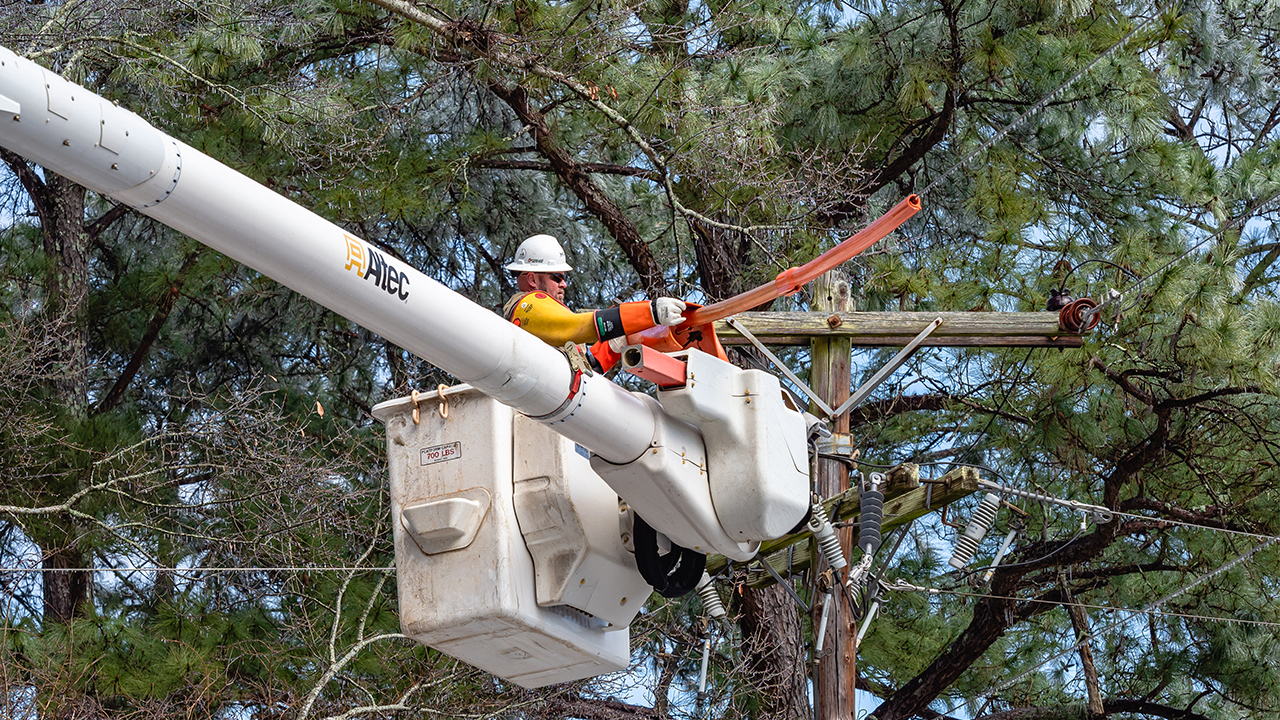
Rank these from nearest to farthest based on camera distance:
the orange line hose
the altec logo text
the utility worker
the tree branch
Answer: the altec logo text
the orange line hose
the utility worker
the tree branch

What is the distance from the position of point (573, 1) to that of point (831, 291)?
3.24 m

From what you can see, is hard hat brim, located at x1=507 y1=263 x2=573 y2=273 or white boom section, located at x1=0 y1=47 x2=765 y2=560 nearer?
white boom section, located at x1=0 y1=47 x2=765 y2=560

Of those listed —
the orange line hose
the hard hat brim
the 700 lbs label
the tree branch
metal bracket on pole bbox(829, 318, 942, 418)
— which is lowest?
the 700 lbs label

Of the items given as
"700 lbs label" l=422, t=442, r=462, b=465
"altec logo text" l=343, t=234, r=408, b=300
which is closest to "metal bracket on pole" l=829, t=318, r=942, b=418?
"700 lbs label" l=422, t=442, r=462, b=465

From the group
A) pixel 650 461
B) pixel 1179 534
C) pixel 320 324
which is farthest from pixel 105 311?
pixel 650 461

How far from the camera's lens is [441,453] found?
21.5 ft

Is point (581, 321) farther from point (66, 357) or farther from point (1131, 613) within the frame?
point (1131, 613)

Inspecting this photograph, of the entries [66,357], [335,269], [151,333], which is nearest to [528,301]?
[335,269]

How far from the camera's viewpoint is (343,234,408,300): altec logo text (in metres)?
5.02

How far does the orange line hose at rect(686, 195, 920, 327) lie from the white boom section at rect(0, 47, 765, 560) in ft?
1.47

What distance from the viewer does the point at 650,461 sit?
6199mm

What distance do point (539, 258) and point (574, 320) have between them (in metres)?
0.55

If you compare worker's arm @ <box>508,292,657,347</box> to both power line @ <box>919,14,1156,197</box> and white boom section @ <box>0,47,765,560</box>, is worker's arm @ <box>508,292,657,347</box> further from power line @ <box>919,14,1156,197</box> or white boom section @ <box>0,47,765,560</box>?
power line @ <box>919,14,1156,197</box>

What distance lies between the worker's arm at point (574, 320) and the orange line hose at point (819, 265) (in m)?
0.24
